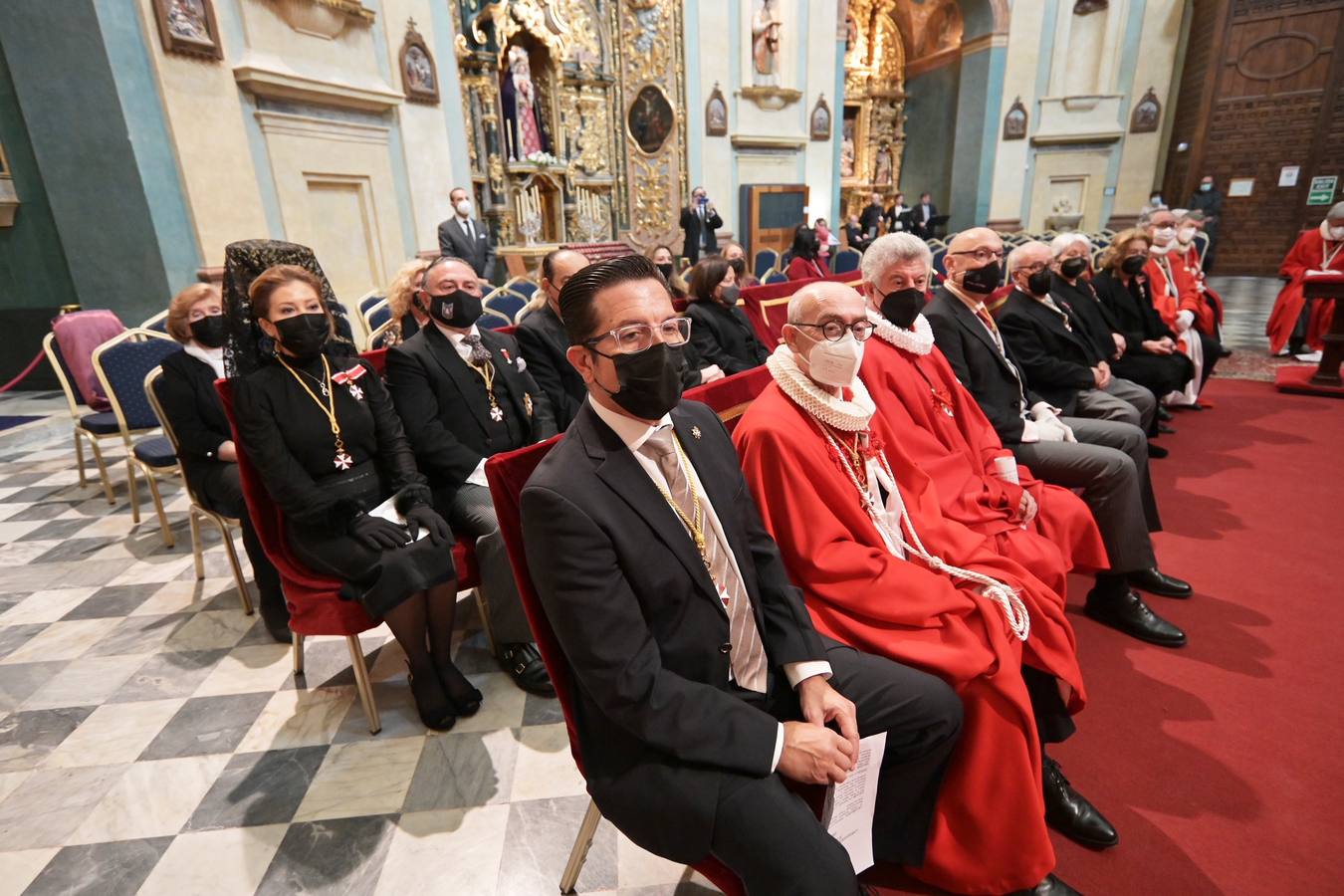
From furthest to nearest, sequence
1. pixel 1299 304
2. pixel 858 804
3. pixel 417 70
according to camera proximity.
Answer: pixel 417 70
pixel 1299 304
pixel 858 804

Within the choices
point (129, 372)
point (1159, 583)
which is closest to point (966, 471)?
point (1159, 583)

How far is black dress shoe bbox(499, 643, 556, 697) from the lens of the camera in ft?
7.81

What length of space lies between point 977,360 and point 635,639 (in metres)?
2.19

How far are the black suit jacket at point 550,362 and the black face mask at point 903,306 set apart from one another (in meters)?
1.45

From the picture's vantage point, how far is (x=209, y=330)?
279 cm

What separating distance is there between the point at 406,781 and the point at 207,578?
79.7 inches

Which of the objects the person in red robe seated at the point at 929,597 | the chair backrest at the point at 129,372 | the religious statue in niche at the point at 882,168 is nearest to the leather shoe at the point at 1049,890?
Answer: the person in red robe seated at the point at 929,597

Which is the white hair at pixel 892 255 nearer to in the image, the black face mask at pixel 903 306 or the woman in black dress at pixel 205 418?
the black face mask at pixel 903 306

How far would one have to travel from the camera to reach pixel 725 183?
11.9 metres

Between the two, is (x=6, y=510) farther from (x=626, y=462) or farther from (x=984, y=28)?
(x=984, y=28)

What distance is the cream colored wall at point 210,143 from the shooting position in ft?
17.4

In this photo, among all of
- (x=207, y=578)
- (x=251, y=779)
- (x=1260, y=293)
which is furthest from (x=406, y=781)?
(x=1260, y=293)

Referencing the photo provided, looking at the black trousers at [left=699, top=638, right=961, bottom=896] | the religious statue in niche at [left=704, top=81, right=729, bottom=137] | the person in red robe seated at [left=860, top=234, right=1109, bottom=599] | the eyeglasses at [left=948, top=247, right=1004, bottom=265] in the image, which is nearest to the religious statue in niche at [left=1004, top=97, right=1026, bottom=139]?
the religious statue in niche at [left=704, top=81, right=729, bottom=137]

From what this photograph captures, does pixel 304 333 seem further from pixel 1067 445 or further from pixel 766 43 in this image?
pixel 766 43
